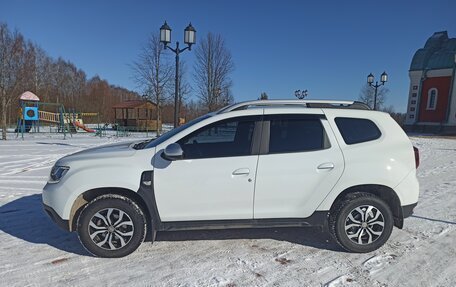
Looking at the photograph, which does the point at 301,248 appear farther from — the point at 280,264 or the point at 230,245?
the point at 230,245

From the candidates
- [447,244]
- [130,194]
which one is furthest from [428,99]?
[130,194]

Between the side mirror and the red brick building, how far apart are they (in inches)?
1398

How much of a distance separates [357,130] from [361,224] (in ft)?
3.81

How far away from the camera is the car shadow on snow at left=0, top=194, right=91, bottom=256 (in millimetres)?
3650

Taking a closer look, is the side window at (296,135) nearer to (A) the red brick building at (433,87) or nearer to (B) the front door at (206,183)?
(B) the front door at (206,183)

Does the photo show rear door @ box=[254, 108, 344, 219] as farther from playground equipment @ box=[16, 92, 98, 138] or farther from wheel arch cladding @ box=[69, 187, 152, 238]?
playground equipment @ box=[16, 92, 98, 138]

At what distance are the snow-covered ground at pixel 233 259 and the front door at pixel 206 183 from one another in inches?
20.1

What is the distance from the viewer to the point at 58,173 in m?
3.36

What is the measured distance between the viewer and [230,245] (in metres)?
3.66

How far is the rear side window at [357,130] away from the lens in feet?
11.5

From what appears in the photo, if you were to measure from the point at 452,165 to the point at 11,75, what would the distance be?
74.0ft

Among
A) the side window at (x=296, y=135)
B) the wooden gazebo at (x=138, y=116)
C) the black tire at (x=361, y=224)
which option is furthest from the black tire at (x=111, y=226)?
the wooden gazebo at (x=138, y=116)

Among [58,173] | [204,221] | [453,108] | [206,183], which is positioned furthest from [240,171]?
[453,108]

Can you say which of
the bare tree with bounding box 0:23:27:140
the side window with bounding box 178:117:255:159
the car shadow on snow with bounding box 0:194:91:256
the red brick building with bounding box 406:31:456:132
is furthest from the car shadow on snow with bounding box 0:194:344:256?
the red brick building with bounding box 406:31:456:132
